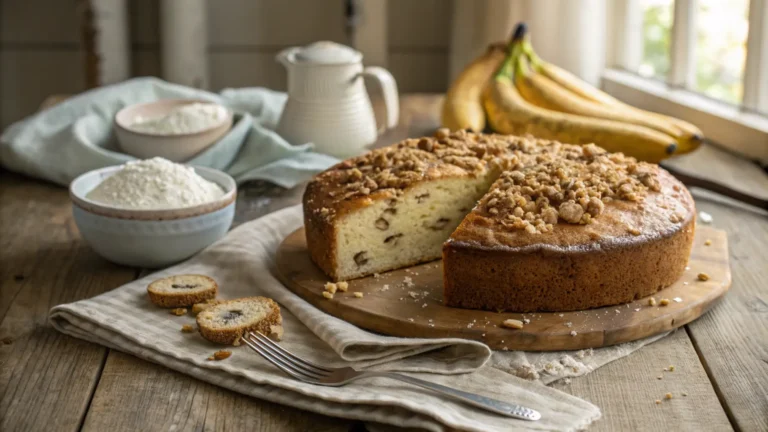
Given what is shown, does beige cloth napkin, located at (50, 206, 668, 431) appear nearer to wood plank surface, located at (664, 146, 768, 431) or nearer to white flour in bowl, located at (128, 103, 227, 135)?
wood plank surface, located at (664, 146, 768, 431)

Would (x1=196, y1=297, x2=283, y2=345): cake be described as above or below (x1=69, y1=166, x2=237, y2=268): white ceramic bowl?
below

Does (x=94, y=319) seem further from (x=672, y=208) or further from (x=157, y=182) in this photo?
(x=672, y=208)

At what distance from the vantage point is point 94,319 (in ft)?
6.15

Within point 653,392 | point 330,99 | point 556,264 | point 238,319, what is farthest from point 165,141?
point 653,392

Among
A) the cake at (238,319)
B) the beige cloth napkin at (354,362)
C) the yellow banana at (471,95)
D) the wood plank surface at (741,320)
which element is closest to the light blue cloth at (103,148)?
the yellow banana at (471,95)

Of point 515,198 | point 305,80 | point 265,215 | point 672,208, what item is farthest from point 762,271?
point 305,80

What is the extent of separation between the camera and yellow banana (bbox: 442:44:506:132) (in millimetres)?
3250

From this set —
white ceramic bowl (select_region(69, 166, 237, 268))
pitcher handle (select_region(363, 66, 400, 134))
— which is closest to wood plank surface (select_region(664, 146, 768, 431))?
pitcher handle (select_region(363, 66, 400, 134))

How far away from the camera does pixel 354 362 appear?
5.77ft

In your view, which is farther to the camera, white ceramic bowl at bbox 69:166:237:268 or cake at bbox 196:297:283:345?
white ceramic bowl at bbox 69:166:237:268

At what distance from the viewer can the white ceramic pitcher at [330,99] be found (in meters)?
3.00

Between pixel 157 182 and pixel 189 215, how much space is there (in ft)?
0.44

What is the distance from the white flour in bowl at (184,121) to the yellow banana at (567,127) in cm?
102

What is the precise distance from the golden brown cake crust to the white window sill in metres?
1.31
